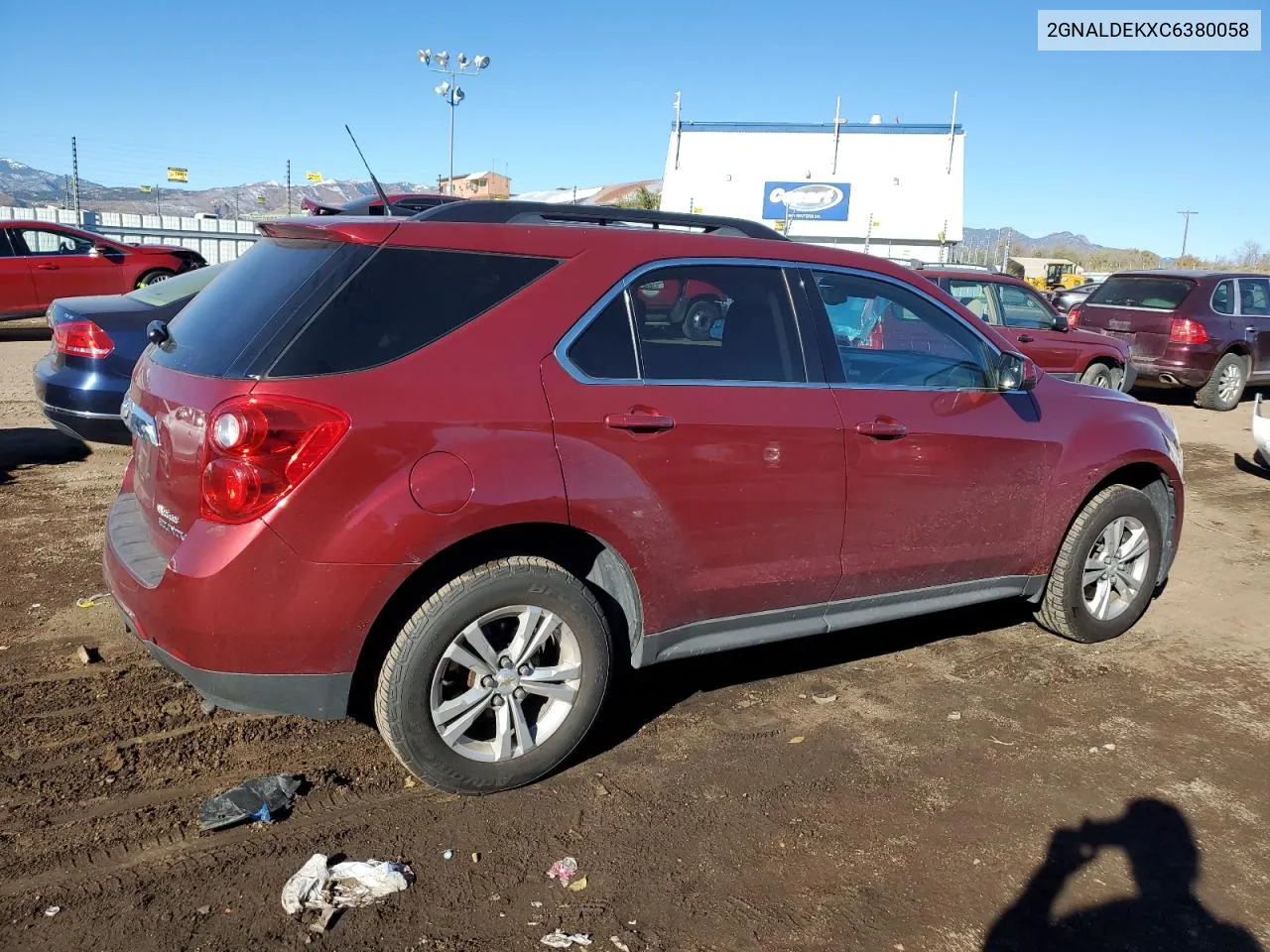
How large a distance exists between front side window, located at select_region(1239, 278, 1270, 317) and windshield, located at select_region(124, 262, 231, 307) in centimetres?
1228

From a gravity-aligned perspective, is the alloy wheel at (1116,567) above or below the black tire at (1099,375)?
below

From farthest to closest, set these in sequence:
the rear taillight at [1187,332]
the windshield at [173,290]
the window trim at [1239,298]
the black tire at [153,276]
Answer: the black tire at [153,276] < the window trim at [1239,298] < the rear taillight at [1187,332] < the windshield at [173,290]

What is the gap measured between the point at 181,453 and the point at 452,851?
1.41 m

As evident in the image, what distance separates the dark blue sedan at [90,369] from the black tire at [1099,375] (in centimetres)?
925

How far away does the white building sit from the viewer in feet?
123

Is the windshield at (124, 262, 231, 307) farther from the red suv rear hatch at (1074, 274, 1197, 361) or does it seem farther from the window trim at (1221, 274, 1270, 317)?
the window trim at (1221, 274, 1270, 317)

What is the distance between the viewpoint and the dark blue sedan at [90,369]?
249 inches

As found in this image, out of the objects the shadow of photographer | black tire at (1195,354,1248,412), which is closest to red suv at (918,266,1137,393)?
black tire at (1195,354,1248,412)

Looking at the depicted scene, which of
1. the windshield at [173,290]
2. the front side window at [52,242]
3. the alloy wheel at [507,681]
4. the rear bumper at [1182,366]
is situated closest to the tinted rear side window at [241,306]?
the alloy wheel at [507,681]

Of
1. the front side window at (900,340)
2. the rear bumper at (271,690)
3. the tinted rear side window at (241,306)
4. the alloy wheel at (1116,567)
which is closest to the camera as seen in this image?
the rear bumper at (271,690)

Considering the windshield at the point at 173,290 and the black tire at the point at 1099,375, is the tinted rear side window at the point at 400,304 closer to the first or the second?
the windshield at the point at 173,290

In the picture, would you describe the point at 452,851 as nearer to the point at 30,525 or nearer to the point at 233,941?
the point at 233,941

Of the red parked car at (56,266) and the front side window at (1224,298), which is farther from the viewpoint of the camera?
the red parked car at (56,266)

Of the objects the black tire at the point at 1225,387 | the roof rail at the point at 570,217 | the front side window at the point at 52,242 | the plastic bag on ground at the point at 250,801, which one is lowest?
the plastic bag on ground at the point at 250,801
